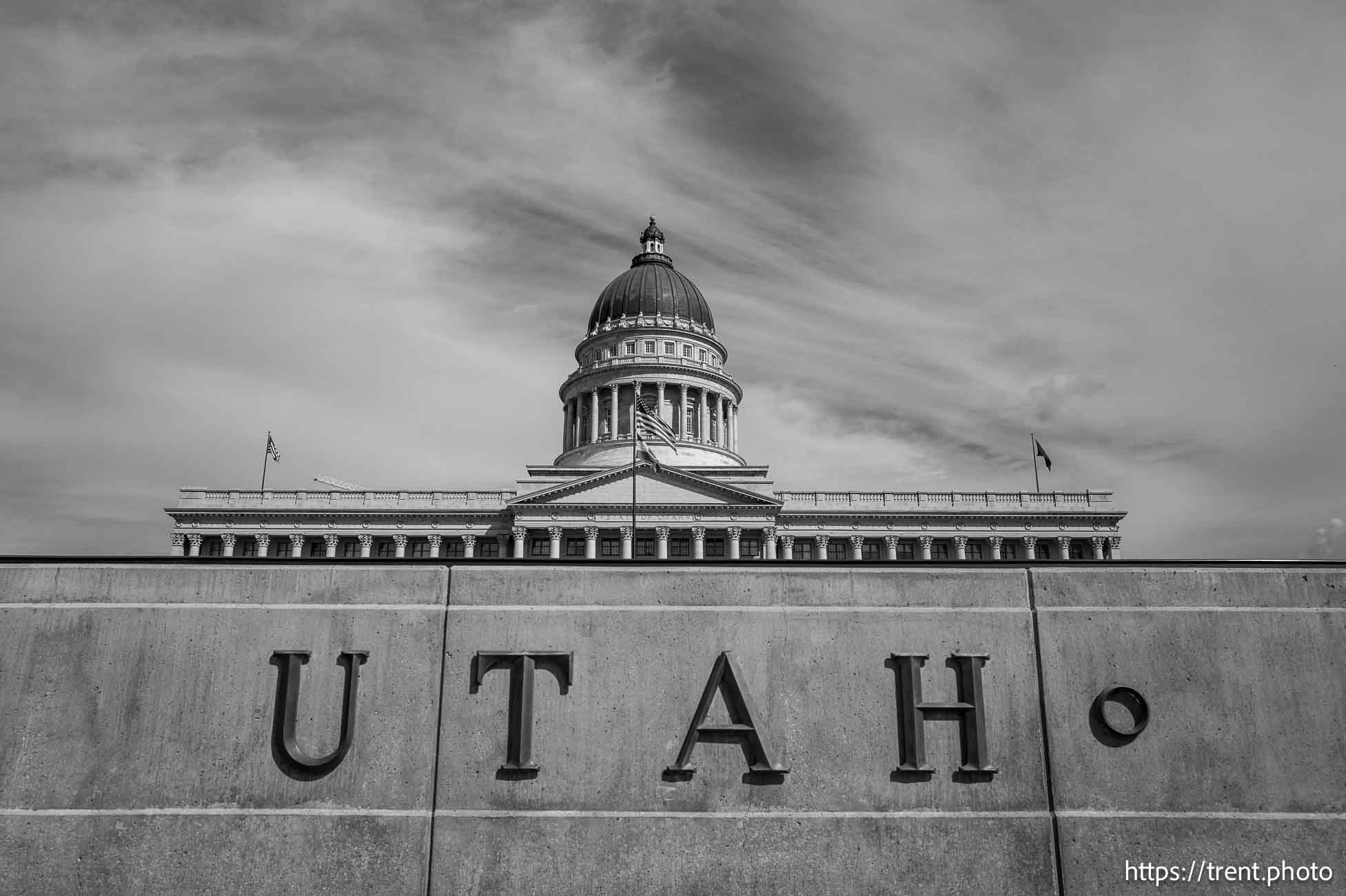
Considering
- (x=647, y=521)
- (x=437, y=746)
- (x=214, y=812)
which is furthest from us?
(x=647, y=521)

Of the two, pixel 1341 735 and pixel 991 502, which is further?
pixel 991 502

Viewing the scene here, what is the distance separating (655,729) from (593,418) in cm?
7227

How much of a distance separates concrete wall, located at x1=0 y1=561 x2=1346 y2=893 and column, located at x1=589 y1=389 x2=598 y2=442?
70406 mm

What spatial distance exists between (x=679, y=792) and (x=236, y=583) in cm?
451

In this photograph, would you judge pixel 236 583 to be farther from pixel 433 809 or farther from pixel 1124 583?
pixel 1124 583

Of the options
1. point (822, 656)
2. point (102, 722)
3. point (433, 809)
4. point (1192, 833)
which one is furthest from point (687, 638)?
point (102, 722)

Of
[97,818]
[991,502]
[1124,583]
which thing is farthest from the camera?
[991,502]

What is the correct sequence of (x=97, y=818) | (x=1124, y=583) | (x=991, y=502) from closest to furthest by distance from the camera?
(x=97, y=818) < (x=1124, y=583) < (x=991, y=502)

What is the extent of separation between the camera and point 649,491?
58969 millimetres

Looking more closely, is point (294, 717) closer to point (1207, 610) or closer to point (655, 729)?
point (655, 729)

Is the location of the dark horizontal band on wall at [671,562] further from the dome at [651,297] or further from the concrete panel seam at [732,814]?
the dome at [651,297]

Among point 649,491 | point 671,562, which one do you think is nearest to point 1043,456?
point 649,491

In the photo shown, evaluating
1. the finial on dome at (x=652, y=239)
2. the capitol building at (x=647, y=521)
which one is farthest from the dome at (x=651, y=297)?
the capitol building at (x=647, y=521)

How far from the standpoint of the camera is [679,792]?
305 inches
